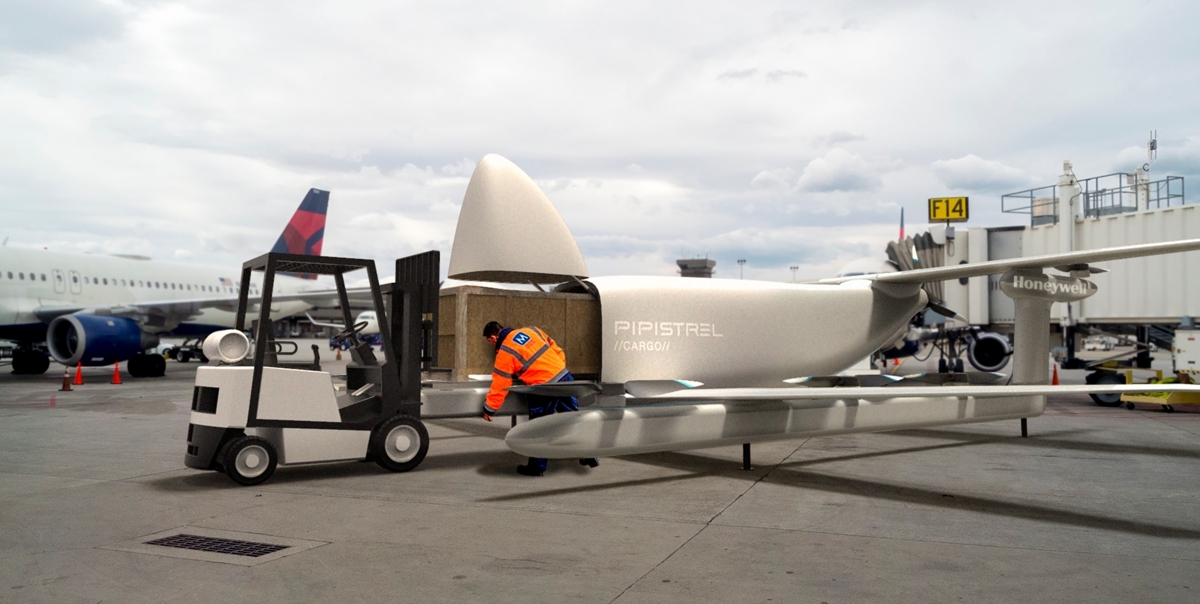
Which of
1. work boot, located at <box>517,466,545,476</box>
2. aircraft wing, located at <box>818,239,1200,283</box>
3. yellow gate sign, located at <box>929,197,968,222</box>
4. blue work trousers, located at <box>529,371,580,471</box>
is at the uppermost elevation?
yellow gate sign, located at <box>929,197,968,222</box>

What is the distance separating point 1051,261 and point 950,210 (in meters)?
7.59

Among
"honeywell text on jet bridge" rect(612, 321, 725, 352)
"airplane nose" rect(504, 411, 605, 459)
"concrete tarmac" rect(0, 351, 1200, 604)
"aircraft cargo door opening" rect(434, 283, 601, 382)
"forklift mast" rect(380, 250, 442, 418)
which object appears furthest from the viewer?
"honeywell text on jet bridge" rect(612, 321, 725, 352)

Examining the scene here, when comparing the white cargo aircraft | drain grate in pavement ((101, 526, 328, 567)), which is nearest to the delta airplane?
the white cargo aircraft

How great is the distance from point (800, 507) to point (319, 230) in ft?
93.4

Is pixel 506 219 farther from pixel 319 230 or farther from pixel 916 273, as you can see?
pixel 319 230

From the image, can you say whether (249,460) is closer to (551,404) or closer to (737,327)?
(551,404)

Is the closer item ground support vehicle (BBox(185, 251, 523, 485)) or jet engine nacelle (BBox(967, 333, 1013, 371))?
ground support vehicle (BBox(185, 251, 523, 485))

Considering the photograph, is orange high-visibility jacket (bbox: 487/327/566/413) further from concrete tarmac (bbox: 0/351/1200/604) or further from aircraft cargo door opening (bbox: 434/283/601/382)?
concrete tarmac (bbox: 0/351/1200/604)

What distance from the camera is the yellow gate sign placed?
1473 cm

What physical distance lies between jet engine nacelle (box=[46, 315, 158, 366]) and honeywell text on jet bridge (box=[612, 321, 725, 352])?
16313 millimetres

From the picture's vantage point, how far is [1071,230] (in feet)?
44.6

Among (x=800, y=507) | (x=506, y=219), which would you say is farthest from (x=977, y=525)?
(x=506, y=219)

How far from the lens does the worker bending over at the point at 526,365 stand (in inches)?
274

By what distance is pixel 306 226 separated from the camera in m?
30.7
